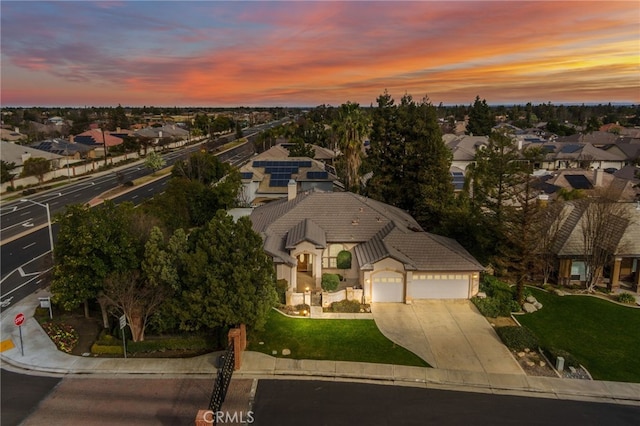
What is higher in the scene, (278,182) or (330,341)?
(278,182)

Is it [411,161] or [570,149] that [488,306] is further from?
[570,149]

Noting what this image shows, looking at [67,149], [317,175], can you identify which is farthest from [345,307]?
[67,149]

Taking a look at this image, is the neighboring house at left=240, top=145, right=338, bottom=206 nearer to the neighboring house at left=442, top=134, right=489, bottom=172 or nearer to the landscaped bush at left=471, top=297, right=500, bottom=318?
the neighboring house at left=442, top=134, right=489, bottom=172

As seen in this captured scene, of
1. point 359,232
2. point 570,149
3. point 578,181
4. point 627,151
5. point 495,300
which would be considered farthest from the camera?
point 627,151

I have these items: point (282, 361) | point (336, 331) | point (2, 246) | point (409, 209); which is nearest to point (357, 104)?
point (409, 209)

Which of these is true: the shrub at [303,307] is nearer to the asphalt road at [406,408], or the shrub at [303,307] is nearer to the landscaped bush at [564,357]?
the asphalt road at [406,408]

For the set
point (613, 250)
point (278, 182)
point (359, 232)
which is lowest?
point (613, 250)

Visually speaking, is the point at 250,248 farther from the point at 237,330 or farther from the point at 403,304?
the point at 403,304
